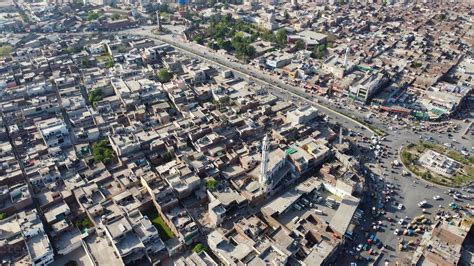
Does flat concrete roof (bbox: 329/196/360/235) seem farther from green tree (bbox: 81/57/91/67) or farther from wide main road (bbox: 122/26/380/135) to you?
green tree (bbox: 81/57/91/67)

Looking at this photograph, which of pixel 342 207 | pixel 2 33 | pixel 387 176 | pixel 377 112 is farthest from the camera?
pixel 2 33

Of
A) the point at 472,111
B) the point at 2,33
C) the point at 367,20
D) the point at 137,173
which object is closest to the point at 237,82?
the point at 137,173

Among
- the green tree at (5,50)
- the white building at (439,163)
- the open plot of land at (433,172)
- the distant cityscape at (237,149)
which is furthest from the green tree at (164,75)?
the white building at (439,163)

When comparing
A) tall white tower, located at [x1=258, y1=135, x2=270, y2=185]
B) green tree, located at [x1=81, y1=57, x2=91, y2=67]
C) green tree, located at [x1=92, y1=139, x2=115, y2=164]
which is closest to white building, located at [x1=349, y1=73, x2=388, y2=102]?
tall white tower, located at [x1=258, y1=135, x2=270, y2=185]

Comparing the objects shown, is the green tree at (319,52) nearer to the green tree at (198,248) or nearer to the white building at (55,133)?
the white building at (55,133)

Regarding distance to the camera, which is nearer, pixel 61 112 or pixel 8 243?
pixel 8 243

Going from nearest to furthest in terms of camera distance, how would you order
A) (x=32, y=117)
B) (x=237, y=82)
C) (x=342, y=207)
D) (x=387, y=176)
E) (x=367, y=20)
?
(x=342, y=207), (x=387, y=176), (x=32, y=117), (x=237, y=82), (x=367, y=20)

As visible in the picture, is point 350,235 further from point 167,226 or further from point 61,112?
point 61,112
